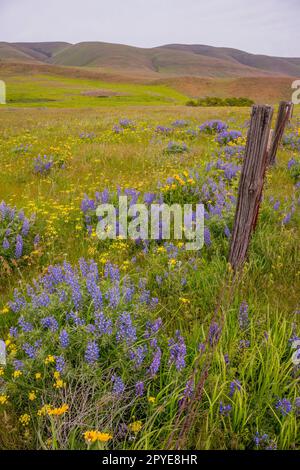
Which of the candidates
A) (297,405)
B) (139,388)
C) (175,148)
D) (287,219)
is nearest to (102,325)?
(139,388)

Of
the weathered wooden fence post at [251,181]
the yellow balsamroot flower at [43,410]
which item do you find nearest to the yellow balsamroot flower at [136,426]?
the yellow balsamroot flower at [43,410]

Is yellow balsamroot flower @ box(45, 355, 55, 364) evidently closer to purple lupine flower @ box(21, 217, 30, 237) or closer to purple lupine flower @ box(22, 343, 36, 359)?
purple lupine flower @ box(22, 343, 36, 359)

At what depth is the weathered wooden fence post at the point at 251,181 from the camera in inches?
148

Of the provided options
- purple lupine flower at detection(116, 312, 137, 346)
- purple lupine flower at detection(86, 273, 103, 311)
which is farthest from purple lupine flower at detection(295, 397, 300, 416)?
purple lupine flower at detection(86, 273, 103, 311)

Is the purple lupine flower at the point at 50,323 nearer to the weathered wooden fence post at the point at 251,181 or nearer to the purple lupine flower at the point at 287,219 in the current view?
the weathered wooden fence post at the point at 251,181

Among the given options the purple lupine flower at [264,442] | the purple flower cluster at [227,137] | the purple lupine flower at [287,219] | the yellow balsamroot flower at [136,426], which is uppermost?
the purple flower cluster at [227,137]

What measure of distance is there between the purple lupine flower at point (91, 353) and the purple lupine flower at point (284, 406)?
1276 millimetres

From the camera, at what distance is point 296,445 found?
2438mm

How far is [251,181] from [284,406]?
227 centimetres

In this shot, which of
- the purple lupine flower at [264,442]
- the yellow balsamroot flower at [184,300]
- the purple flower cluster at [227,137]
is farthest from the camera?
the purple flower cluster at [227,137]

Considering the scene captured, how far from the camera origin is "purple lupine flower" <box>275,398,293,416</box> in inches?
96.3

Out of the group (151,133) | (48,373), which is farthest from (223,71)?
(48,373)

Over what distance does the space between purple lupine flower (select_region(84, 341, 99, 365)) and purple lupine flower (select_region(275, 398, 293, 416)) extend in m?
1.28
